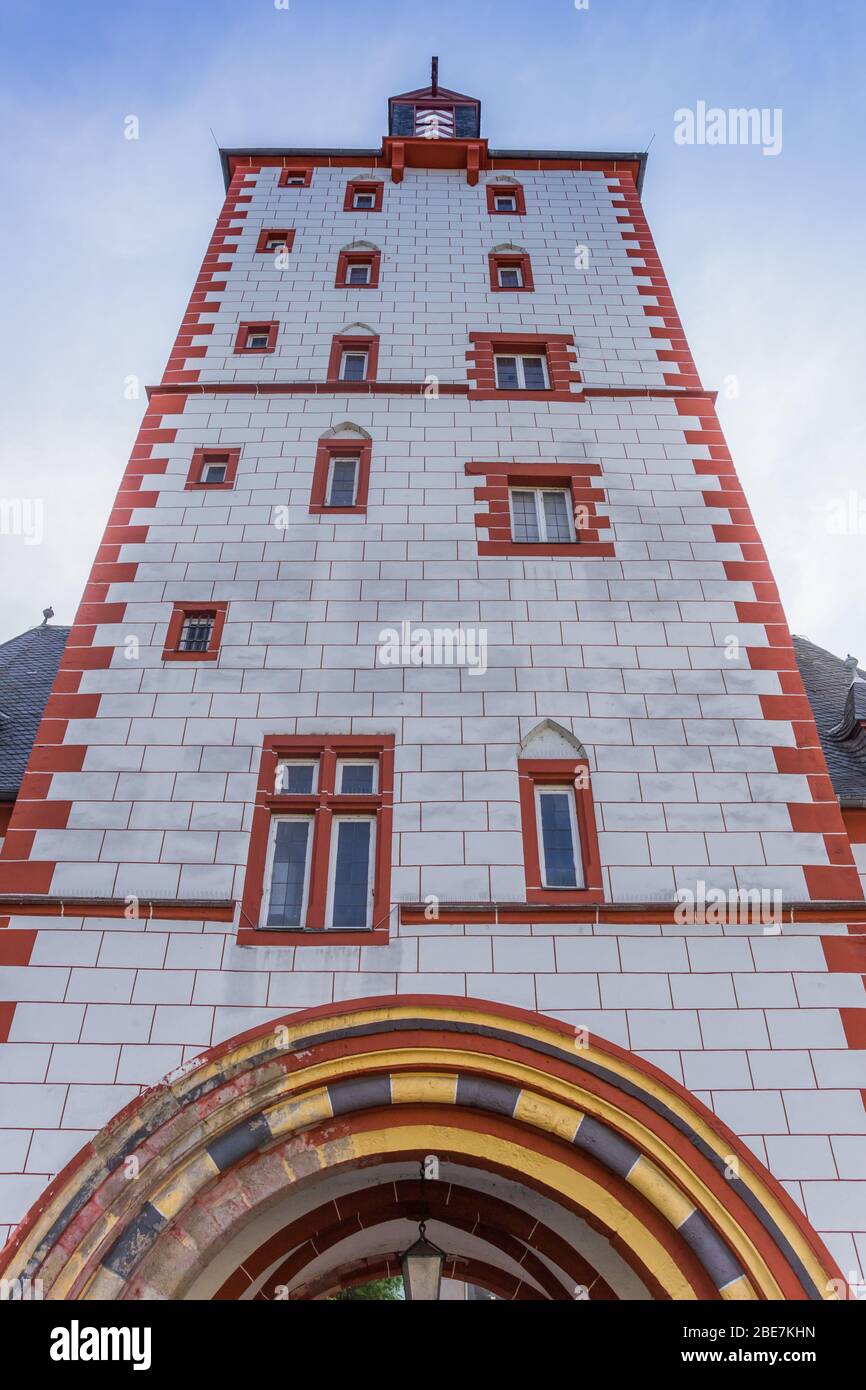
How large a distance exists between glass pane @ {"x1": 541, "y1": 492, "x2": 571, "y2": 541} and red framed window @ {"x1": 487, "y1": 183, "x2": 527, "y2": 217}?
24.1ft

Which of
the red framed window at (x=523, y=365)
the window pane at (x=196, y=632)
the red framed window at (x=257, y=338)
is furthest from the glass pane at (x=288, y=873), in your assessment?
the red framed window at (x=257, y=338)

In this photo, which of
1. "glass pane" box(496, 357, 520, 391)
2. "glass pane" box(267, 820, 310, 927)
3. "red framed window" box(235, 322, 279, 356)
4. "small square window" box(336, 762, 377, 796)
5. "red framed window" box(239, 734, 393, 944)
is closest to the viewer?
"red framed window" box(239, 734, 393, 944)

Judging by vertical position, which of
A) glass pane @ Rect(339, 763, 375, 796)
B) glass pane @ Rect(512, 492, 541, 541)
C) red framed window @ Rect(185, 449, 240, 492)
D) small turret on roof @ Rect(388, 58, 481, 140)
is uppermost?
small turret on roof @ Rect(388, 58, 481, 140)

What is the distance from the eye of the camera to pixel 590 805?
31.7 ft

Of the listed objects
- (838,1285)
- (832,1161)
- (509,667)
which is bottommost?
(838,1285)

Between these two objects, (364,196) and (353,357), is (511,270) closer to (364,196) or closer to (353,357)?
(353,357)

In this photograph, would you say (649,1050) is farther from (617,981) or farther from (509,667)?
(509,667)

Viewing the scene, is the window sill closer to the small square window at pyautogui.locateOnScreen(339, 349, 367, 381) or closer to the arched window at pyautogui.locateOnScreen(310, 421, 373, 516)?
the arched window at pyautogui.locateOnScreen(310, 421, 373, 516)

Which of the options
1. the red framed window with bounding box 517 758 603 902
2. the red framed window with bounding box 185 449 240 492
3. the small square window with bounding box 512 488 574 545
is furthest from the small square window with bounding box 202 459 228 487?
the red framed window with bounding box 517 758 603 902

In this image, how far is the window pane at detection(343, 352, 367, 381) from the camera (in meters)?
14.2

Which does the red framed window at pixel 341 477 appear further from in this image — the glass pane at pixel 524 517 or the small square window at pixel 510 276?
the small square window at pixel 510 276

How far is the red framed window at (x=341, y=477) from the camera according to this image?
1217cm

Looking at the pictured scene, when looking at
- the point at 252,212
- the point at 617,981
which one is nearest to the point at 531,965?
the point at 617,981
